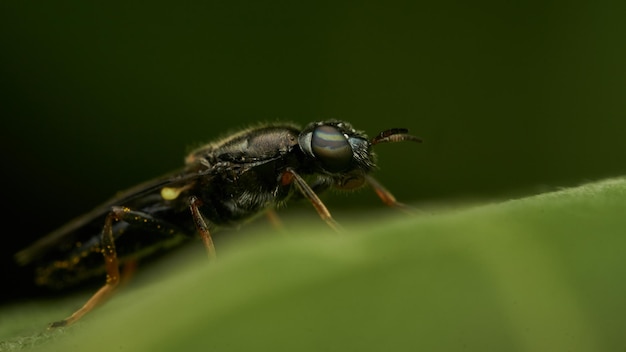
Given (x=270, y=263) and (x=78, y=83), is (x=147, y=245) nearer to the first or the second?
(x=78, y=83)

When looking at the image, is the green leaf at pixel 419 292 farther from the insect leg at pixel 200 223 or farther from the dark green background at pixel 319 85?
the dark green background at pixel 319 85

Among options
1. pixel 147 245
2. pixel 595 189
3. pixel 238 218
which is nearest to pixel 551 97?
pixel 238 218

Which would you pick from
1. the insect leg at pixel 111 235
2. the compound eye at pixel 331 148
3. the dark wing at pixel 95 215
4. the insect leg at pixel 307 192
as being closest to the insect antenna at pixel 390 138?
the compound eye at pixel 331 148

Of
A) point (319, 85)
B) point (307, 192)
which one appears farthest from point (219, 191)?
point (319, 85)

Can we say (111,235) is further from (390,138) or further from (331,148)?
(390,138)

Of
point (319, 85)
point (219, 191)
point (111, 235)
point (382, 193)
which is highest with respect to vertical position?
point (319, 85)

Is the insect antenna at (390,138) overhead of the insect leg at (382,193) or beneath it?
overhead

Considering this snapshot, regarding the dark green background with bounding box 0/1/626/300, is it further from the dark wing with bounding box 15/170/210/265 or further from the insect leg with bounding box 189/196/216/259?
the insect leg with bounding box 189/196/216/259

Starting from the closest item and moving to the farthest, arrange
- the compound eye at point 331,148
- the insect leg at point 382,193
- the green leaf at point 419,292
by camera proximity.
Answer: the green leaf at point 419,292, the compound eye at point 331,148, the insect leg at point 382,193
